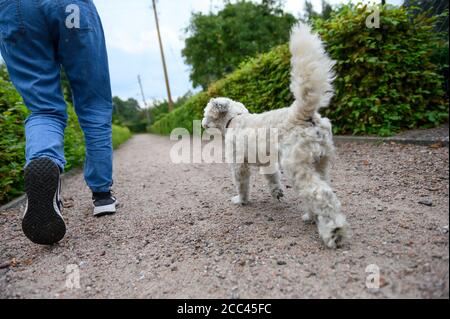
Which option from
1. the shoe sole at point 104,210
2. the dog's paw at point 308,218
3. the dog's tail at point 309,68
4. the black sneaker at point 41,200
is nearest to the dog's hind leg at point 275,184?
the dog's paw at point 308,218

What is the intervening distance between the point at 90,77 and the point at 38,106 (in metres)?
0.54

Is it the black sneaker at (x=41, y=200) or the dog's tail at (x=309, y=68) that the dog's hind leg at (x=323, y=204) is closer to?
the dog's tail at (x=309, y=68)

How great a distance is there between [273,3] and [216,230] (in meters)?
32.1

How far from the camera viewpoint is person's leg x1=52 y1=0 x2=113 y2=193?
2.58 meters

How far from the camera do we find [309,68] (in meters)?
2.08

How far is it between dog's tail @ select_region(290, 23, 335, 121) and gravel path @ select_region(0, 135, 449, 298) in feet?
3.38

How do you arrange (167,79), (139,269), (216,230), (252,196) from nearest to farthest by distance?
(139,269)
(216,230)
(252,196)
(167,79)

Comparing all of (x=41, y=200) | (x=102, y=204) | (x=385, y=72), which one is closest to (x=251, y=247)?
(x=41, y=200)

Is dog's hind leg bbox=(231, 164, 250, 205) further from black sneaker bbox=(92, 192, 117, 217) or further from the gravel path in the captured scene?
black sneaker bbox=(92, 192, 117, 217)

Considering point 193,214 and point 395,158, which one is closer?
point 193,214

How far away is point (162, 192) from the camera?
4.25m

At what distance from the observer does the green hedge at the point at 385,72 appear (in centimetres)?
453
